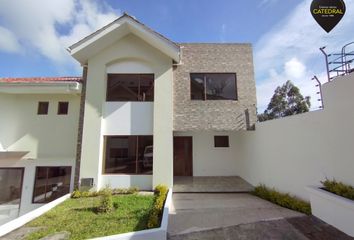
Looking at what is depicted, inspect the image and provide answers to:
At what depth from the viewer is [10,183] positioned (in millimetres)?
11578

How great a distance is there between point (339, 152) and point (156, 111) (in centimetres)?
803

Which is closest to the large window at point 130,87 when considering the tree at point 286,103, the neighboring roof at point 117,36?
the neighboring roof at point 117,36

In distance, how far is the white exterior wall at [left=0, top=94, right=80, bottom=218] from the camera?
36.5 ft

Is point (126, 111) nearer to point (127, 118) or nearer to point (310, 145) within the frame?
point (127, 118)

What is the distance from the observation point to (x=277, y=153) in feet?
31.4

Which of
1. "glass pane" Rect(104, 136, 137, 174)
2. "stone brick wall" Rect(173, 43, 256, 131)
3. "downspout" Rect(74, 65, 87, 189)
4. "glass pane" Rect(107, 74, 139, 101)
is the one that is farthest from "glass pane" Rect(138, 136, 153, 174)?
"downspout" Rect(74, 65, 87, 189)

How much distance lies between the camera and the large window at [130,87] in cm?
1115

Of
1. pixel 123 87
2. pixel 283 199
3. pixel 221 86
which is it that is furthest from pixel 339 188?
pixel 123 87

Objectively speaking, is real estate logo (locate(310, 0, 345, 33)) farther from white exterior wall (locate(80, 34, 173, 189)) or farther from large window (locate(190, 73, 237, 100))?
white exterior wall (locate(80, 34, 173, 189))

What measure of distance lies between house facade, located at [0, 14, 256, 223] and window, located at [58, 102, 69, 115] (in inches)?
3.2

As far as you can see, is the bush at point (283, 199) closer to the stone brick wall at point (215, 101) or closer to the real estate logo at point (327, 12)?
the stone brick wall at point (215, 101)

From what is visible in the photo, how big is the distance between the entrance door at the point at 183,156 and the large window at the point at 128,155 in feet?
15.4

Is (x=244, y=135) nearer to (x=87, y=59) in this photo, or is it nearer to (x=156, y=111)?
(x=156, y=111)

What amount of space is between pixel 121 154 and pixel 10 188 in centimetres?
721
